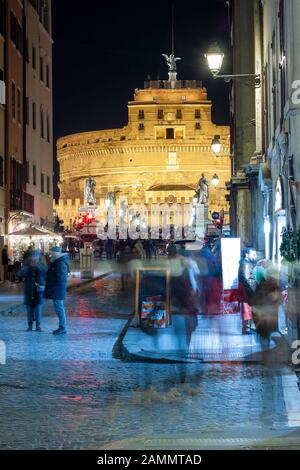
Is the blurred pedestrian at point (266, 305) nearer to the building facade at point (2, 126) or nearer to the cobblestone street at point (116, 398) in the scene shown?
the cobblestone street at point (116, 398)

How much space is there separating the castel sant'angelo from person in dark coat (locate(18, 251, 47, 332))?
4198 inches

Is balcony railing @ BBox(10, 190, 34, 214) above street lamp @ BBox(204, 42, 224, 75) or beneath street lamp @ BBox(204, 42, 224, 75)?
beneath

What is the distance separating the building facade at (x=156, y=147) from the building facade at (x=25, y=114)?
77124 millimetres

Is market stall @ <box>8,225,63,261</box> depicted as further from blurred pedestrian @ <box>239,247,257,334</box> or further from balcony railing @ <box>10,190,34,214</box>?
blurred pedestrian @ <box>239,247,257,334</box>

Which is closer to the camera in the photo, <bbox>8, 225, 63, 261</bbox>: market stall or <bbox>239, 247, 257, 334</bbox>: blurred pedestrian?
<bbox>239, 247, 257, 334</bbox>: blurred pedestrian

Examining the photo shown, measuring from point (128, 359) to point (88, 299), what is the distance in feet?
42.8

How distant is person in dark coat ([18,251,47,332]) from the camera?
54.5 ft

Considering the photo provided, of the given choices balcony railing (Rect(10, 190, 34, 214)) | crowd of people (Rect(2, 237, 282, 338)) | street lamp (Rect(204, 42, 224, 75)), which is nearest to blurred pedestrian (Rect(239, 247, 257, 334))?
crowd of people (Rect(2, 237, 282, 338))

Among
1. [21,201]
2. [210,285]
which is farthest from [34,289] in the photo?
[21,201]

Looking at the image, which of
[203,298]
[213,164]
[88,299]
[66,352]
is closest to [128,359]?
[66,352]

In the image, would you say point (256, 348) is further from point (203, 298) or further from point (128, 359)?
point (203, 298)

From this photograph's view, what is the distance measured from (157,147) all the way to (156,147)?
→ 0.50 feet

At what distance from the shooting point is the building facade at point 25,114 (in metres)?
34.6

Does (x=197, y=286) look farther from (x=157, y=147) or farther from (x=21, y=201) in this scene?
(x=157, y=147)
